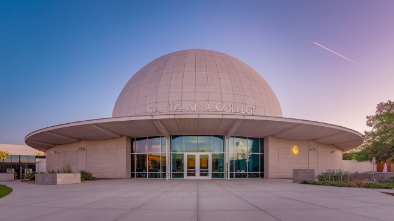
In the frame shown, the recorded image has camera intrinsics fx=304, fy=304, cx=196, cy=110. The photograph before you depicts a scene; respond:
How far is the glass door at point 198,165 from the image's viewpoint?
28742 mm

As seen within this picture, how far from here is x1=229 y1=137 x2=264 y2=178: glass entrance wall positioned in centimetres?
2967

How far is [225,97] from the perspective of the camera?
3011 cm

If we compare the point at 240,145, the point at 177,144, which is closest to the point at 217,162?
the point at 240,145

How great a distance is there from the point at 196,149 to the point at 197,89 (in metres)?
5.91

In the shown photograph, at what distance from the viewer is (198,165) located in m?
28.9

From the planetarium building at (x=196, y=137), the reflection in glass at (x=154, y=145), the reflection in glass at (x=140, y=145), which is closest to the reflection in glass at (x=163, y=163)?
the planetarium building at (x=196, y=137)

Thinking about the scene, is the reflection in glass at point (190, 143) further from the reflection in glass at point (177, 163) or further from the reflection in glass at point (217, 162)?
the reflection in glass at point (217, 162)

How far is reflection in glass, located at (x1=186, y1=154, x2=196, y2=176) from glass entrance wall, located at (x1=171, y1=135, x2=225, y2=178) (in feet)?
1.67

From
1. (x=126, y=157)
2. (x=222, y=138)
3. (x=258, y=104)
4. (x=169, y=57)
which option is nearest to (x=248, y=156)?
(x=222, y=138)

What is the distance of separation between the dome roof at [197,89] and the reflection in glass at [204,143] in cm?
271

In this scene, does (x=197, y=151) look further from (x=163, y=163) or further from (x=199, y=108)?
(x=199, y=108)

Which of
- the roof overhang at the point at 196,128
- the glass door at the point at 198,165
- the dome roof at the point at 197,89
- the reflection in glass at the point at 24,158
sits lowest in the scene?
the reflection in glass at the point at 24,158

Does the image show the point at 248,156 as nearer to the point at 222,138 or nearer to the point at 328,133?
the point at 222,138

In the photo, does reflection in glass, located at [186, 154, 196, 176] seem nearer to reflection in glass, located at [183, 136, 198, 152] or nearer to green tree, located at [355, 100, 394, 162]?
reflection in glass, located at [183, 136, 198, 152]
